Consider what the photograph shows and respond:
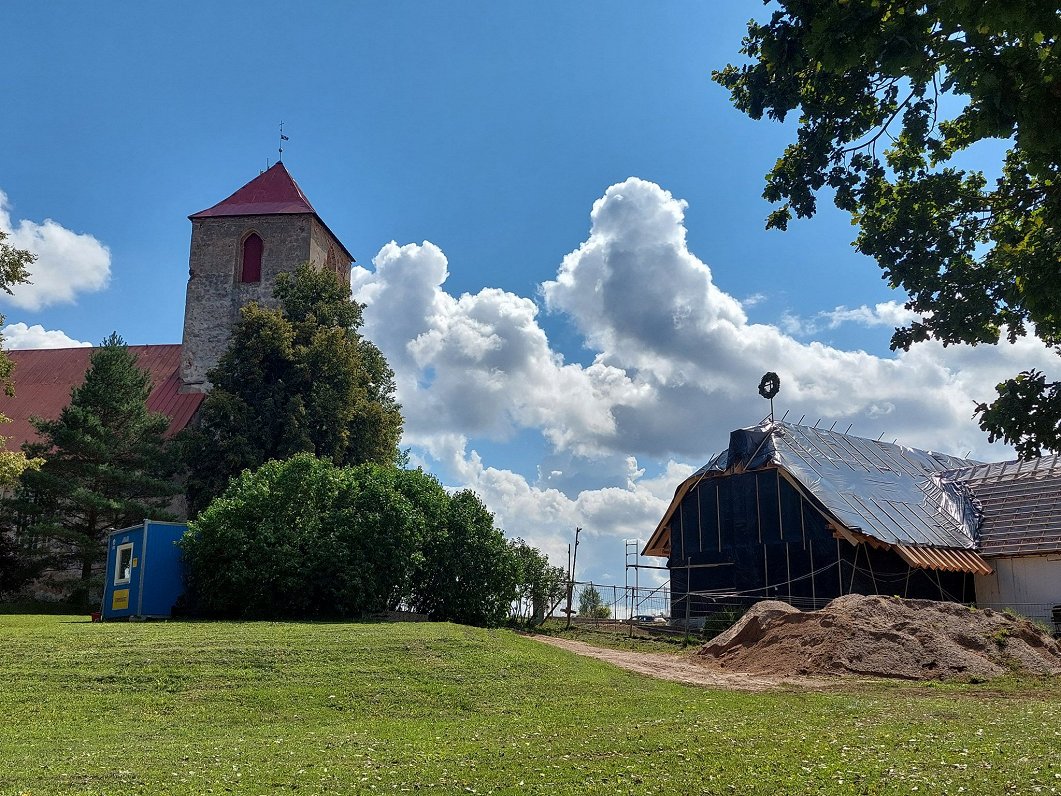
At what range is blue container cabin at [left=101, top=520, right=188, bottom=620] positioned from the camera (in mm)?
24516

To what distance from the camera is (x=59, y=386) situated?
1764 inches

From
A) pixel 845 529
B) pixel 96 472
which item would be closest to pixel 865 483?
pixel 845 529

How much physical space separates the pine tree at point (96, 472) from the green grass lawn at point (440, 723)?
15.5 metres

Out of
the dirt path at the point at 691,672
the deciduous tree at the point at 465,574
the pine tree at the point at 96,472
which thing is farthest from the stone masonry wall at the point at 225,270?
the dirt path at the point at 691,672

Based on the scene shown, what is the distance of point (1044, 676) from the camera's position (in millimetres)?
19344

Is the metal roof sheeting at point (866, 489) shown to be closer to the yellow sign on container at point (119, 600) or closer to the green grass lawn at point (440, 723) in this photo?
the green grass lawn at point (440, 723)

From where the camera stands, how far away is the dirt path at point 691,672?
17453 millimetres

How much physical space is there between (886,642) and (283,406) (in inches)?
939

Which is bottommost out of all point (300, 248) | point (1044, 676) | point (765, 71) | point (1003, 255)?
point (1044, 676)

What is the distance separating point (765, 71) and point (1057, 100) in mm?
3042

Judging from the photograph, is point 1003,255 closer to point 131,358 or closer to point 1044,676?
point 1044,676

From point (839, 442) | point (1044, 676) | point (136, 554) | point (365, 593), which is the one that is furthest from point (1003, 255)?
point (839, 442)

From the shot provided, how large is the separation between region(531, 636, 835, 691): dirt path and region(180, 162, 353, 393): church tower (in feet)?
95.2

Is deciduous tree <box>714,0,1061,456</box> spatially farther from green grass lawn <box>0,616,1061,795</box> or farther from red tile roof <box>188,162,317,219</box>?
red tile roof <box>188,162,317,219</box>
